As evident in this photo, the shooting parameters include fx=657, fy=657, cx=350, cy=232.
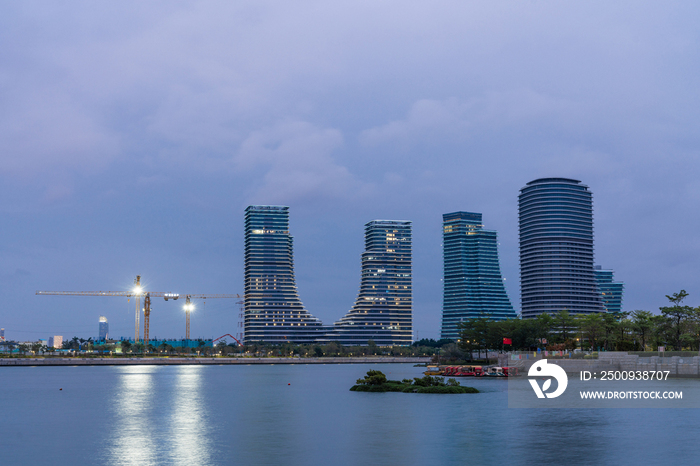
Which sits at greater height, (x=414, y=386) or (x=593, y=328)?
(x=593, y=328)

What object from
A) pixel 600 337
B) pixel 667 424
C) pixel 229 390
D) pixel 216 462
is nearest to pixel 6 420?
pixel 216 462

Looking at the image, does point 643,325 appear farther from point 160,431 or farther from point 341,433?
point 160,431

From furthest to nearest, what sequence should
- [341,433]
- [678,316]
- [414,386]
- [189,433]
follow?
[678,316]
[414,386]
[189,433]
[341,433]

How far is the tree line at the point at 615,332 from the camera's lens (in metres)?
145

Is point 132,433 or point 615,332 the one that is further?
point 615,332

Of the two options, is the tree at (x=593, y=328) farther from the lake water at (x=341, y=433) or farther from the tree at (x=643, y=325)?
the lake water at (x=341, y=433)

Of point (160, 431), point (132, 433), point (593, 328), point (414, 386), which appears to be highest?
point (132, 433)

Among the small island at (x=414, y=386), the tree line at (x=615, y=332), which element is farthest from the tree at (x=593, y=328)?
the small island at (x=414, y=386)

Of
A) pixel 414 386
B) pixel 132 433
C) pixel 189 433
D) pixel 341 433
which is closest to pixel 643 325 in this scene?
pixel 414 386

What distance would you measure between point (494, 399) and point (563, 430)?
89.5 ft

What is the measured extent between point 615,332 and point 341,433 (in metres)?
137

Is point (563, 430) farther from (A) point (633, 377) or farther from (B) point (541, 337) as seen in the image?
(B) point (541, 337)

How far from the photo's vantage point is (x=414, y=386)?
303 feet

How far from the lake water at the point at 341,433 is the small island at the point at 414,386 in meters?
9.20
